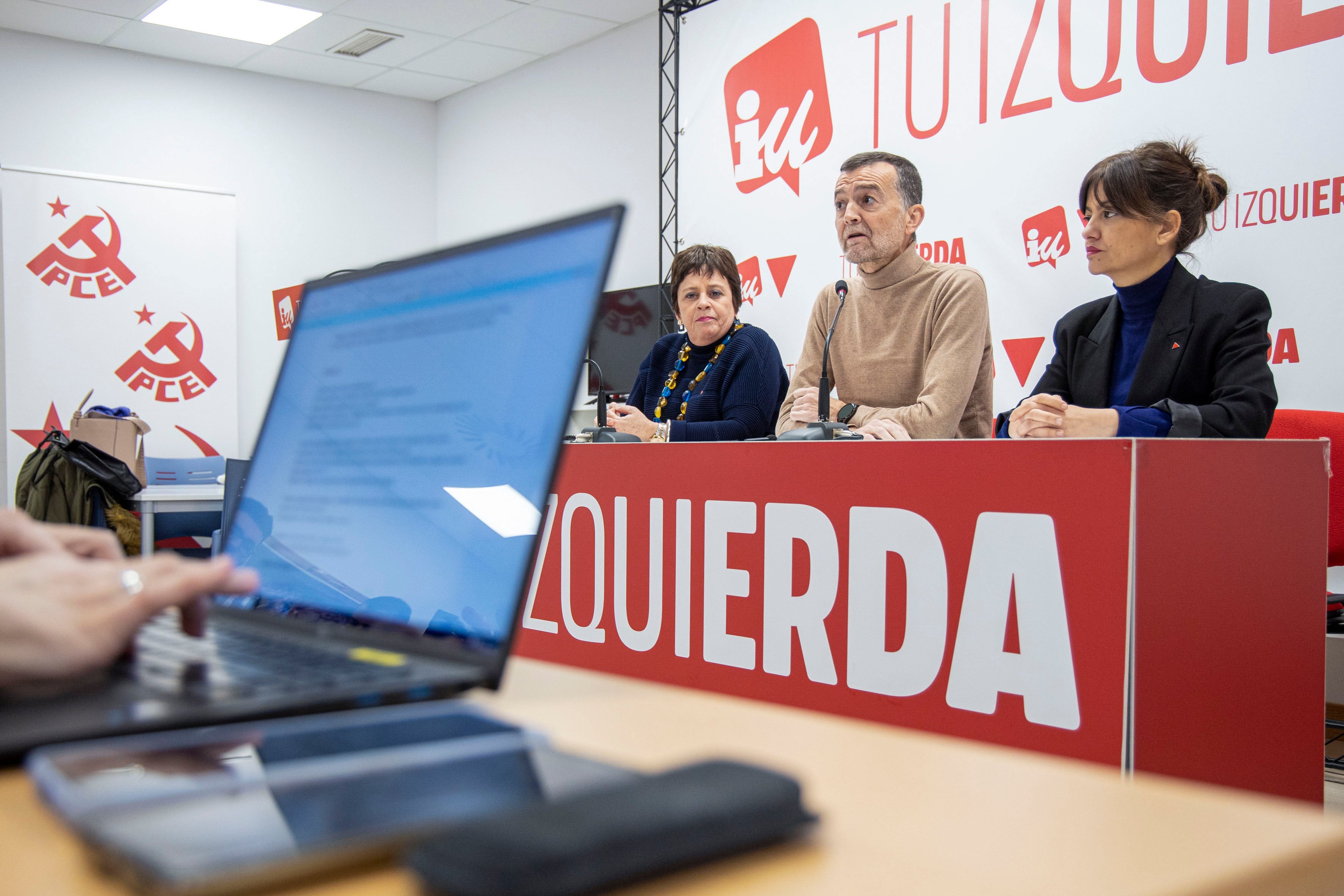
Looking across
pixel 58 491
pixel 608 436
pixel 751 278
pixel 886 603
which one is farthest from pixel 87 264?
pixel 886 603

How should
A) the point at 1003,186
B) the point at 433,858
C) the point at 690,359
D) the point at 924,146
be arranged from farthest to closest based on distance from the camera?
the point at 924,146
the point at 1003,186
the point at 690,359
the point at 433,858

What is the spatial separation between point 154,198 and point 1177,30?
5.34 meters

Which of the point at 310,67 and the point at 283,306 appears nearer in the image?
the point at 283,306

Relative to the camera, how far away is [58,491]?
4133mm

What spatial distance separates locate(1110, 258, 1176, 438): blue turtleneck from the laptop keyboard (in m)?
1.95

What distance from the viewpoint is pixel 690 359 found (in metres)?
3.16

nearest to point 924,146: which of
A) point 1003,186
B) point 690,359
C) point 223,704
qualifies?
point 1003,186

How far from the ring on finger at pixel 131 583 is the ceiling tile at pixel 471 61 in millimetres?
6098

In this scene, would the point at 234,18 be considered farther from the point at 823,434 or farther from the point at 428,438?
the point at 428,438

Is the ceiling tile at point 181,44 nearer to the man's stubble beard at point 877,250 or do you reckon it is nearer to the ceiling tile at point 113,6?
the ceiling tile at point 113,6

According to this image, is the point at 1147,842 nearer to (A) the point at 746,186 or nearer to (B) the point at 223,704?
(B) the point at 223,704

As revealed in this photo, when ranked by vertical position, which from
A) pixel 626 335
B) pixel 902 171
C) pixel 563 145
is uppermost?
pixel 563 145

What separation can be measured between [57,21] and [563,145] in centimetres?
274

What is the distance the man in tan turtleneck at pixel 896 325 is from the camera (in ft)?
7.91
